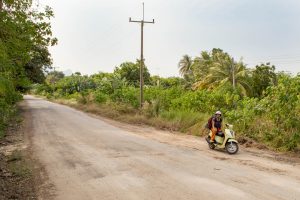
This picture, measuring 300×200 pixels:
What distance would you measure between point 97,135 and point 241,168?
28.3ft

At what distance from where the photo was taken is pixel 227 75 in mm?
49000

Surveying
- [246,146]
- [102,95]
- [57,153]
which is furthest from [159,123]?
[102,95]

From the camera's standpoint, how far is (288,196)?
7.59 meters

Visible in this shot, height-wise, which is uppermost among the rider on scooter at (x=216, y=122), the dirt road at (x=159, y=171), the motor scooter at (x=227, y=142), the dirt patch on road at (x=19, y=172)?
the rider on scooter at (x=216, y=122)

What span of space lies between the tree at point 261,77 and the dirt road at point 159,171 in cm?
2971

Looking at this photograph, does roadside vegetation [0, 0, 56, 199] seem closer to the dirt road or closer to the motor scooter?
the dirt road

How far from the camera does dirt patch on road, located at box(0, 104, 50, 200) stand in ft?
26.9

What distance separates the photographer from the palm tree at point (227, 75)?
4734cm

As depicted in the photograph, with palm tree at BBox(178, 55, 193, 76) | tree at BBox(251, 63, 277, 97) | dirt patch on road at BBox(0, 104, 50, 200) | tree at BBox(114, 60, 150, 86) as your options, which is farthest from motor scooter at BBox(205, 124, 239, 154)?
palm tree at BBox(178, 55, 193, 76)

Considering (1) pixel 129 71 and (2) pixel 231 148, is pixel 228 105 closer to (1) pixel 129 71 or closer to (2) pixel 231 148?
(2) pixel 231 148

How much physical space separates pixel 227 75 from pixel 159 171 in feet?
133

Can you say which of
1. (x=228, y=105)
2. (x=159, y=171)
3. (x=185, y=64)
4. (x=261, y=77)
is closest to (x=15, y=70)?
(x=159, y=171)

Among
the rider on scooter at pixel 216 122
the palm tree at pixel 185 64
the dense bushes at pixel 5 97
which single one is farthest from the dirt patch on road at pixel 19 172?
the palm tree at pixel 185 64

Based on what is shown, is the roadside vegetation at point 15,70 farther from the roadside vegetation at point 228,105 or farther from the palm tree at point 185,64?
the palm tree at point 185,64
